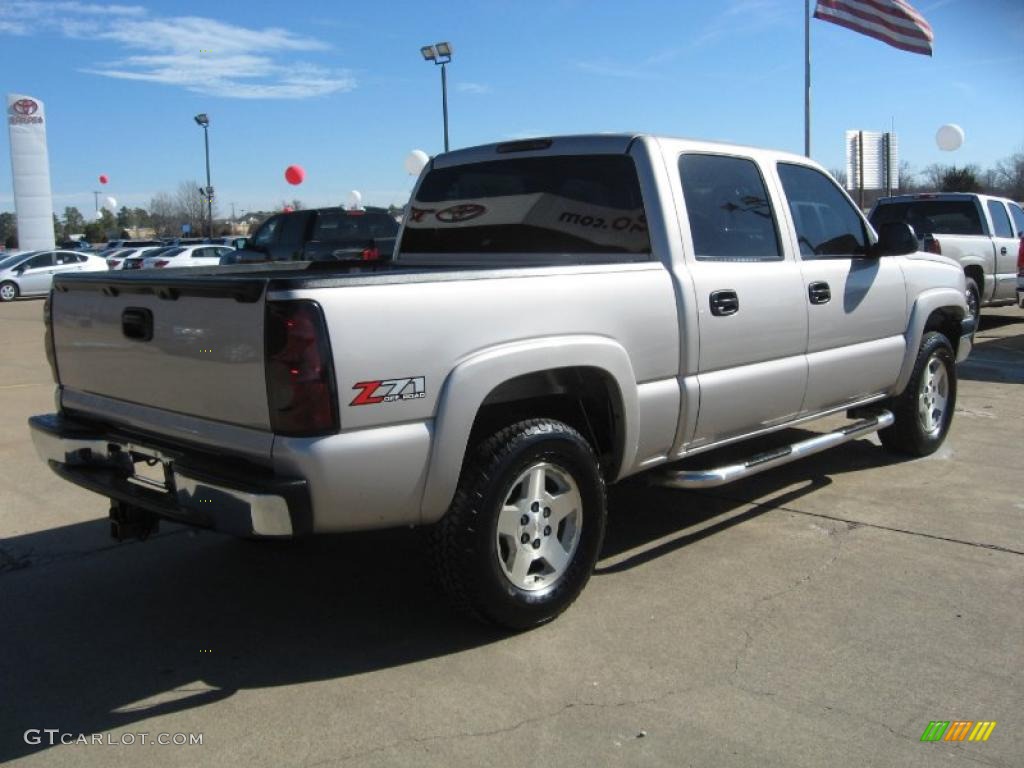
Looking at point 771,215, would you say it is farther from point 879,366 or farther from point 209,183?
point 209,183

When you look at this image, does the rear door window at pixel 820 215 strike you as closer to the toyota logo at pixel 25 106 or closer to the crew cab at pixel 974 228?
the crew cab at pixel 974 228

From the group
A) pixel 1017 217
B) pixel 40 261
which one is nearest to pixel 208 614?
pixel 1017 217

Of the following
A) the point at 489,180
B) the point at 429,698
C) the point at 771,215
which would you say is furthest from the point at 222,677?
the point at 771,215

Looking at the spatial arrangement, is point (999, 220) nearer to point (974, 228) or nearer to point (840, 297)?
point (974, 228)

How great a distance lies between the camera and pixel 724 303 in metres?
4.49

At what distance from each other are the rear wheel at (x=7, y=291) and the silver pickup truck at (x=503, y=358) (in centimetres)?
2525

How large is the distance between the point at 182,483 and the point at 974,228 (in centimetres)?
1311

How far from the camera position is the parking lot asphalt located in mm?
3029

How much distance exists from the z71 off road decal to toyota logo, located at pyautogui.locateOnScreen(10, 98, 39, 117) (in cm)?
4039

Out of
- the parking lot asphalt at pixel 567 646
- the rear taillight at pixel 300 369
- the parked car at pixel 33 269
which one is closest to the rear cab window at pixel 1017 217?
the parking lot asphalt at pixel 567 646

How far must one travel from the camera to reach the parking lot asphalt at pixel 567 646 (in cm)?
303

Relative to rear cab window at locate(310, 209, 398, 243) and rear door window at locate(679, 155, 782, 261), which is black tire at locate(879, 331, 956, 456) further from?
rear cab window at locate(310, 209, 398, 243)

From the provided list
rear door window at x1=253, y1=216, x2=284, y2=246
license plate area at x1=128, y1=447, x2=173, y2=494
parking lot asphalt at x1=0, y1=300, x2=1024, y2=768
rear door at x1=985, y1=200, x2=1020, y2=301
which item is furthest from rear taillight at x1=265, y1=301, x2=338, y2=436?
rear door window at x1=253, y1=216, x2=284, y2=246

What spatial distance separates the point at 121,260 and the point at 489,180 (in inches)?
1230
